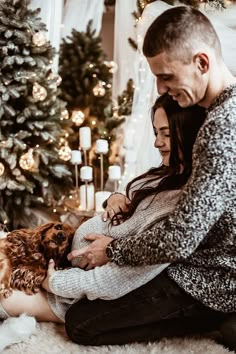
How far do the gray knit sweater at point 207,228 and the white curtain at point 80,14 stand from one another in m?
2.07

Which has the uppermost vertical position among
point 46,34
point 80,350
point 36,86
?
point 46,34

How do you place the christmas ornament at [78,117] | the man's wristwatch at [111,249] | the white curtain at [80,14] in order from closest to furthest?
the man's wristwatch at [111,249]
the christmas ornament at [78,117]
the white curtain at [80,14]

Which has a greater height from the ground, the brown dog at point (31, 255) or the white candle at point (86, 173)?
the white candle at point (86, 173)

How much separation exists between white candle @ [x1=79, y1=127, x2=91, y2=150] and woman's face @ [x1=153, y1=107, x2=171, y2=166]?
3.94ft

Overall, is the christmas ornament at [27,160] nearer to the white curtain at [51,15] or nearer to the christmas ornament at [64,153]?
the christmas ornament at [64,153]

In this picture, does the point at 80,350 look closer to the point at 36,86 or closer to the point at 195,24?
the point at 195,24

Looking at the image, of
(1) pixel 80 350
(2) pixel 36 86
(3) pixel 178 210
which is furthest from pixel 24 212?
(3) pixel 178 210

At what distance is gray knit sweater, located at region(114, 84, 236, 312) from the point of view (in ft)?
5.08

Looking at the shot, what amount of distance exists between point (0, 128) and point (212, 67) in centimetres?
152

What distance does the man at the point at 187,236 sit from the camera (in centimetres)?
156

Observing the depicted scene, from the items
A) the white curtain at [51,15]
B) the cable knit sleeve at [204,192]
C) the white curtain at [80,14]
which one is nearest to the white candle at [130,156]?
the white curtain at [51,15]

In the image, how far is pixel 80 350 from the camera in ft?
6.19

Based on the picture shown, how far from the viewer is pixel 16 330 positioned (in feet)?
6.37

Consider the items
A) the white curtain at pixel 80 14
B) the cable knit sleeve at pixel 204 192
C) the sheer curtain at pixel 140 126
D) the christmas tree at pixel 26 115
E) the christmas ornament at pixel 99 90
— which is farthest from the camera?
the white curtain at pixel 80 14
